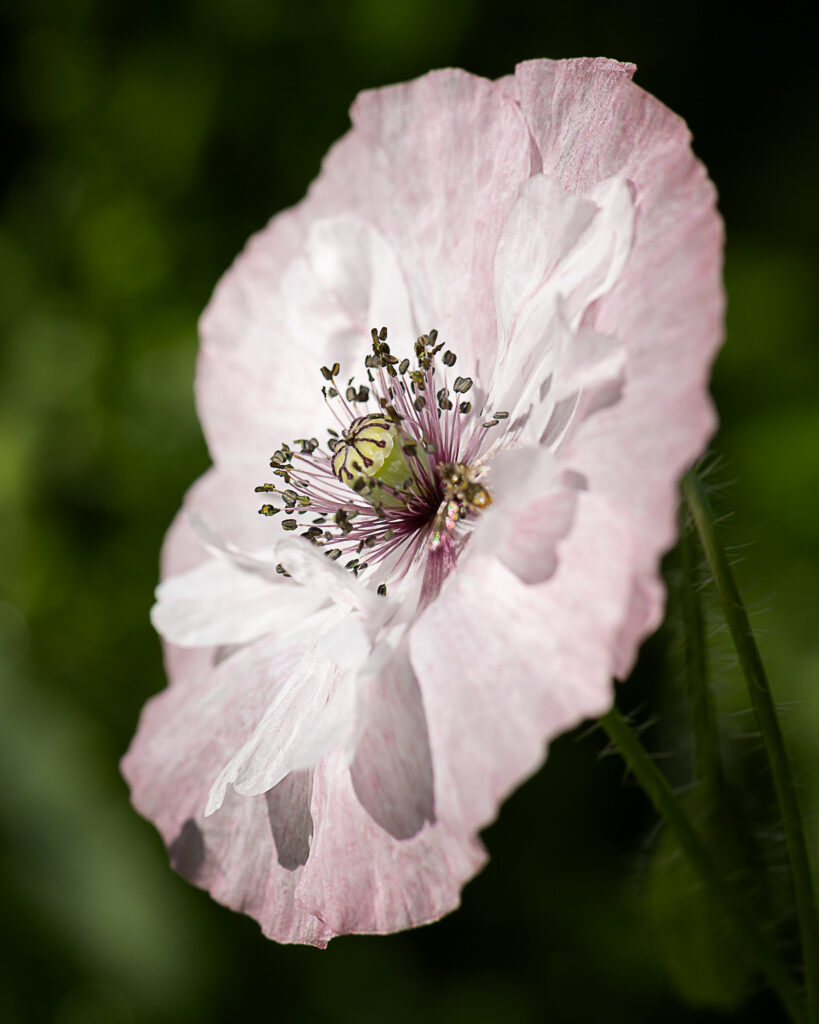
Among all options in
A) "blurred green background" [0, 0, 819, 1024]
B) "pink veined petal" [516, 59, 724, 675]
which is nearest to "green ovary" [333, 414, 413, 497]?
"pink veined petal" [516, 59, 724, 675]

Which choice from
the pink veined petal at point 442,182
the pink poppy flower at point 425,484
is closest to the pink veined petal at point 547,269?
the pink poppy flower at point 425,484

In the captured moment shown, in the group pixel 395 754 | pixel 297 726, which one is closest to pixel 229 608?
pixel 297 726

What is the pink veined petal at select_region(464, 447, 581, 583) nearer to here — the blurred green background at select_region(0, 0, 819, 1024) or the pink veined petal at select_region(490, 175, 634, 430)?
the pink veined petal at select_region(490, 175, 634, 430)

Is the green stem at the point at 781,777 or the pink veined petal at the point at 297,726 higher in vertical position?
the pink veined petal at the point at 297,726

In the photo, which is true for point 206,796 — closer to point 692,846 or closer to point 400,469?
point 400,469

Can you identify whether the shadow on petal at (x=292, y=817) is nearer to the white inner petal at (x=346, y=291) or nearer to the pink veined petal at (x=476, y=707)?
the pink veined petal at (x=476, y=707)

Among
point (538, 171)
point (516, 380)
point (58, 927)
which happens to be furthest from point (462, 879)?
point (58, 927)

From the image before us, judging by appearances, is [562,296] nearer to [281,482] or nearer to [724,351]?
[281,482]

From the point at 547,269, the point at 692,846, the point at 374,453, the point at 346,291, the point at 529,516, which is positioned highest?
the point at 346,291
